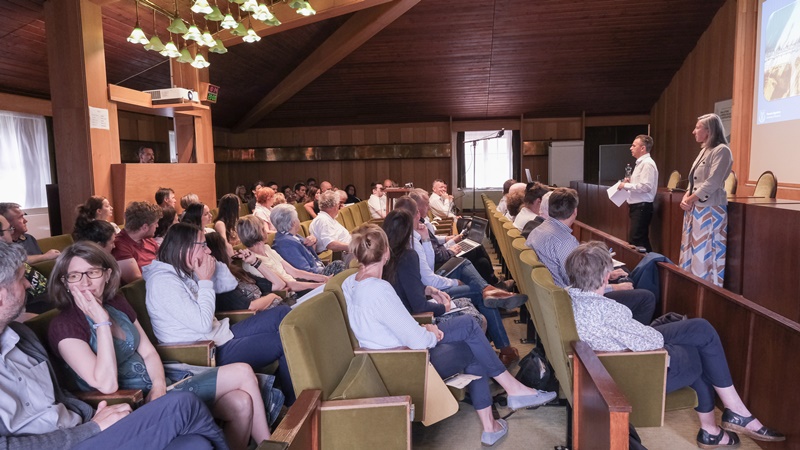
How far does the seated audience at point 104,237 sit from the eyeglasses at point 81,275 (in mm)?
1080

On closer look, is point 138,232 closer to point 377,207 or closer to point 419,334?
point 419,334

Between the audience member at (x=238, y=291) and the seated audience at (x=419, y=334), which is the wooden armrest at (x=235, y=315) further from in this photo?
the seated audience at (x=419, y=334)

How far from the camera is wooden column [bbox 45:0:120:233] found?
5488mm

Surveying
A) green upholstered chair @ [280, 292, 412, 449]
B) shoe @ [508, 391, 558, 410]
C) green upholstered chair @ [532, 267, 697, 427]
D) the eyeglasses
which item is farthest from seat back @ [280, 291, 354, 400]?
shoe @ [508, 391, 558, 410]

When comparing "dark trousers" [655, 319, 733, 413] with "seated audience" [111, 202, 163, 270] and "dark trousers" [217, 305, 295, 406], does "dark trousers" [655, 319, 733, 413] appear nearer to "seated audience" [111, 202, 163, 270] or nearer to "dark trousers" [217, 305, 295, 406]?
"dark trousers" [217, 305, 295, 406]

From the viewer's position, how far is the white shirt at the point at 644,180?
17.4 feet

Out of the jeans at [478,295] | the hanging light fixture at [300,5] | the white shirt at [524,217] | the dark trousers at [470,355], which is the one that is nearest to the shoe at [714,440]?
the dark trousers at [470,355]

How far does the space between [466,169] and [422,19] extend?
545 centimetres

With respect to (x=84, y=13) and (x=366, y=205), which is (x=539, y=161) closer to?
(x=366, y=205)

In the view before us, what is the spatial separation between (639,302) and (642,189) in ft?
7.90

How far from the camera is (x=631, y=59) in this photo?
34.4ft

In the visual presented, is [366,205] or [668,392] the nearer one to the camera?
[668,392]

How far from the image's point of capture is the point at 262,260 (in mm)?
3820

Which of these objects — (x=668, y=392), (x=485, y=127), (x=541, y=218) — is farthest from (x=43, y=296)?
(x=485, y=127)
